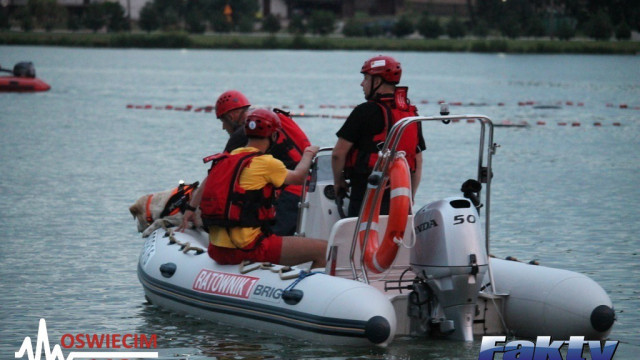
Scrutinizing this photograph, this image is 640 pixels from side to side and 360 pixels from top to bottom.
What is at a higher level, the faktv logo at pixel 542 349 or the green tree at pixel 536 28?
the faktv logo at pixel 542 349

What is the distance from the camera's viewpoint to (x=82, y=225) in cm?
1592

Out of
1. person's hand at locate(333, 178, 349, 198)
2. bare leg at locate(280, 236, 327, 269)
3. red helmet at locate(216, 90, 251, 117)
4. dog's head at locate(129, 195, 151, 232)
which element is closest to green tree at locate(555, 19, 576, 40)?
dog's head at locate(129, 195, 151, 232)

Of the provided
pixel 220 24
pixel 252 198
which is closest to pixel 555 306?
pixel 252 198

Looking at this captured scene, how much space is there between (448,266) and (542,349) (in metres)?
0.90

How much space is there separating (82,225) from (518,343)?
818 cm

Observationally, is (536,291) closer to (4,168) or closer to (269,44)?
(4,168)

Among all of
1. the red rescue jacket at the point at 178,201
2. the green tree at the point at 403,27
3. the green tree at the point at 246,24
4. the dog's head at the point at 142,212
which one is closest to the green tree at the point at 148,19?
the green tree at the point at 246,24

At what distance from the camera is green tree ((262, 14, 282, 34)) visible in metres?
120

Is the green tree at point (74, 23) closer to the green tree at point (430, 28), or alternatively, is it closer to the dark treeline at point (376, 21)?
the dark treeline at point (376, 21)

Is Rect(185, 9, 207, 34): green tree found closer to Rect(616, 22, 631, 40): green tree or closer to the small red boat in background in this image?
Rect(616, 22, 631, 40): green tree

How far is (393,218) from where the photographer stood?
347 inches

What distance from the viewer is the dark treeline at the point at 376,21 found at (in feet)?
370

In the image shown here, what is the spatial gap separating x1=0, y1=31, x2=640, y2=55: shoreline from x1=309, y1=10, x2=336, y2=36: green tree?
5.95 meters

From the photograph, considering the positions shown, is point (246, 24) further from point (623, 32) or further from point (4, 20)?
point (623, 32)
